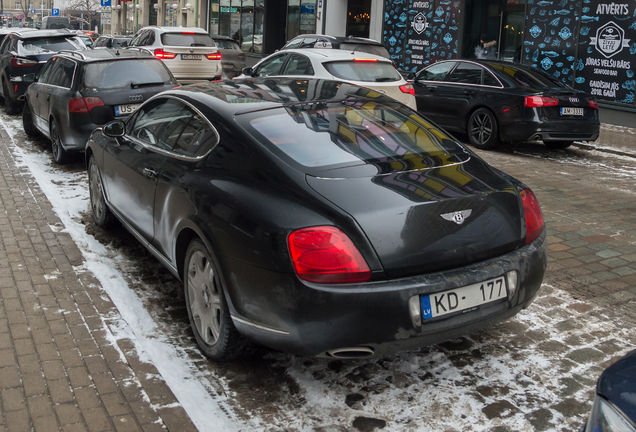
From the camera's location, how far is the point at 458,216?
3.32 meters

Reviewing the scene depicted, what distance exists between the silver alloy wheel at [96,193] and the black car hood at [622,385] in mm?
4672

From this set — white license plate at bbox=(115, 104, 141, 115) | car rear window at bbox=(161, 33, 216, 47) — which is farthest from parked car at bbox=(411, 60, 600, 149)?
car rear window at bbox=(161, 33, 216, 47)

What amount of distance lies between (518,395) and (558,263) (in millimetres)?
2359

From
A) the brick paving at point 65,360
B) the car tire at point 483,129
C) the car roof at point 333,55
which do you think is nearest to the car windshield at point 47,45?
the car roof at point 333,55

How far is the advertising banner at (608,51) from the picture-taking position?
13.8 metres

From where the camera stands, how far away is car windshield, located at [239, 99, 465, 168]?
145 inches

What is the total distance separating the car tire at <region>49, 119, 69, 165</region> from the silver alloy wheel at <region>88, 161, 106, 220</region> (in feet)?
8.63

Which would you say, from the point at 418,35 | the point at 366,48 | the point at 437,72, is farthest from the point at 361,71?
the point at 418,35

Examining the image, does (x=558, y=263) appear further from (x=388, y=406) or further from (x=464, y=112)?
(x=464, y=112)

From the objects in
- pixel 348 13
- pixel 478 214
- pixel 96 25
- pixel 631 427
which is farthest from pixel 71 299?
pixel 96 25

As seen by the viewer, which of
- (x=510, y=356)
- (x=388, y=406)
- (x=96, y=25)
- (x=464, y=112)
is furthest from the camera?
(x=96, y=25)

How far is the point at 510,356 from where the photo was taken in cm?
388

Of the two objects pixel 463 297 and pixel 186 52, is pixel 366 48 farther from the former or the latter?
pixel 463 297

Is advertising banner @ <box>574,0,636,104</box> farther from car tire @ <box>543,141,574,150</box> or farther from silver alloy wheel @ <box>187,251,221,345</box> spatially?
silver alloy wheel @ <box>187,251,221,345</box>
